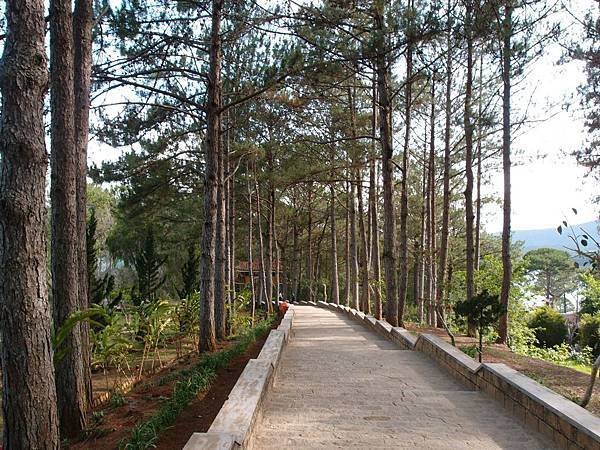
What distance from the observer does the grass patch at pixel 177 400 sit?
4.38 m

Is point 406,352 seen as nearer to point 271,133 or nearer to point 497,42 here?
point 497,42

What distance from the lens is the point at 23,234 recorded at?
126 inches

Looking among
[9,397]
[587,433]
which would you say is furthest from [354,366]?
[9,397]

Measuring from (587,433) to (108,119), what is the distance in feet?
35.2

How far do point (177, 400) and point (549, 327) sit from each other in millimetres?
26323

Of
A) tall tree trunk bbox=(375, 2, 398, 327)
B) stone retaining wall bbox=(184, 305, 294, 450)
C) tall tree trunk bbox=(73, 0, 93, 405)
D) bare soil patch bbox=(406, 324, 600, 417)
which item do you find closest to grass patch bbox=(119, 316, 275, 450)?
stone retaining wall bbox=(184, 305, 294, 450)

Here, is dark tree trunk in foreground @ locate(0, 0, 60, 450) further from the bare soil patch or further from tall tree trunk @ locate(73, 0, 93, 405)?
the bare soil patch

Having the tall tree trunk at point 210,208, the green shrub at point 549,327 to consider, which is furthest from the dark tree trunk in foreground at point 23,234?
the green shrub at point 549,327

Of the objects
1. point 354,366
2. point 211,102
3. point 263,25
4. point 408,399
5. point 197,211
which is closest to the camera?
point 408,399

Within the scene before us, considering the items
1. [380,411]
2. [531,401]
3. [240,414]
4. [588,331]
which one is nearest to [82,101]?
[240,414]

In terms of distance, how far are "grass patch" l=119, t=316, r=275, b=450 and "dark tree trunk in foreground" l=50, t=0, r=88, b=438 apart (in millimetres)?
758

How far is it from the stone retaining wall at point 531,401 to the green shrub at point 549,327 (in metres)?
22.2

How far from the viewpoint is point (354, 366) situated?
26.7 ft

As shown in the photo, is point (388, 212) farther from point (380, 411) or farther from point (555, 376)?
point (380, 411)
